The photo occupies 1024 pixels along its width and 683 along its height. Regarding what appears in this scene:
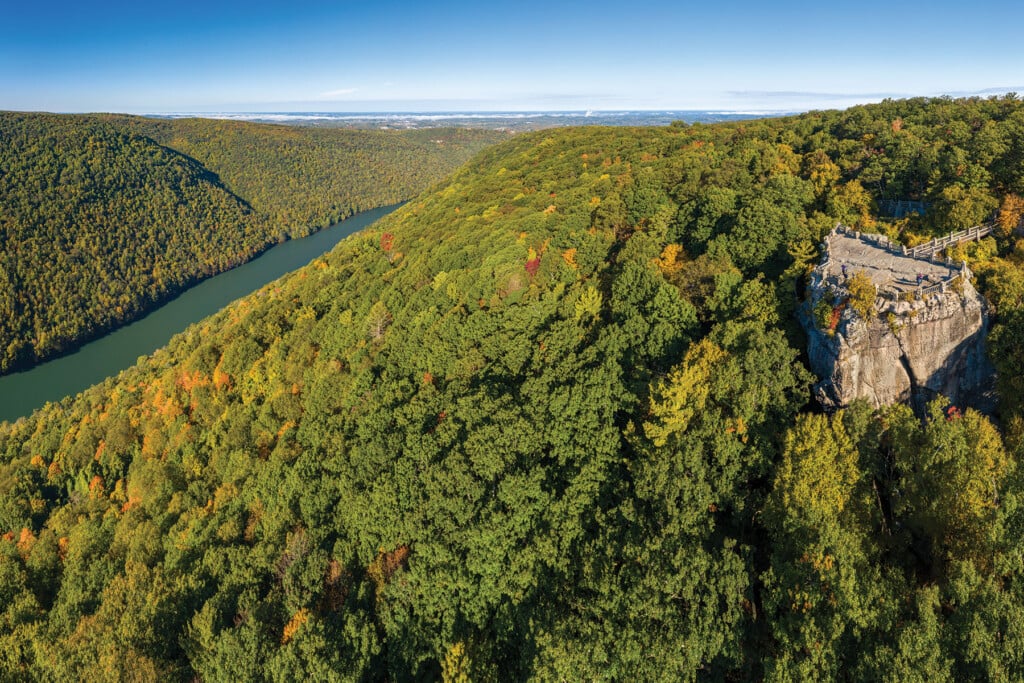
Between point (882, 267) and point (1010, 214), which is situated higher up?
point (1010, 214)

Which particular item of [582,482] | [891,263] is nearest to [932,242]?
[891,263]

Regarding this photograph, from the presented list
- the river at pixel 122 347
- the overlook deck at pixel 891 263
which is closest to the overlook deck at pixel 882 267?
the overlook deck at pixel 891 263

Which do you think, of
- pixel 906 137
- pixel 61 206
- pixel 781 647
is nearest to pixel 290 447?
pixel 781 647

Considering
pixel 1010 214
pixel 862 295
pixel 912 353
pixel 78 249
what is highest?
pixel 1010 214

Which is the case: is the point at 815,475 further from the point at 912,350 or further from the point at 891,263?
the point at 891,263

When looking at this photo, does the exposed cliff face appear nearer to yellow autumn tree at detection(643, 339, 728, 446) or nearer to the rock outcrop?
the rock outcrop
